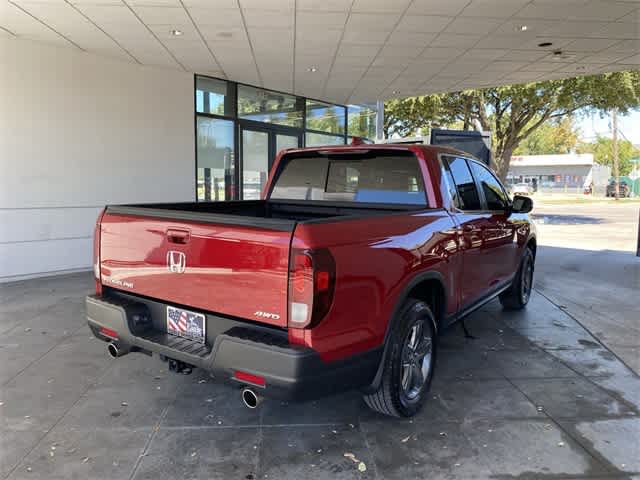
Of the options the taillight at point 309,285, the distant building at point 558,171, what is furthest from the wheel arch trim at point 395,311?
the distant building at point 558,171

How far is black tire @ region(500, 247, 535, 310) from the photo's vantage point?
569cm

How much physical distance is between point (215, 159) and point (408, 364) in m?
8.14

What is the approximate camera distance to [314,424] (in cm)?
312

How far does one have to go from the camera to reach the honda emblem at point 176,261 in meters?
2.73

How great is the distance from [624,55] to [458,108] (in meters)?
11.7

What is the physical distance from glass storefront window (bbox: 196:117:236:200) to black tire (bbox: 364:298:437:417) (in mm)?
7506

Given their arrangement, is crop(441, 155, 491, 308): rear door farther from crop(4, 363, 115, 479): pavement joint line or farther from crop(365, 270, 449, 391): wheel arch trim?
crop(4, 363, 115, 479): pavement joint line

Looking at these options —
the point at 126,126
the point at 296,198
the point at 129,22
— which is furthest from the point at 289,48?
the point at 296,198

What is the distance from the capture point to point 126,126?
8.44 m

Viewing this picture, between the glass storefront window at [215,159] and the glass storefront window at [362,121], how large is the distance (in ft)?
16.9

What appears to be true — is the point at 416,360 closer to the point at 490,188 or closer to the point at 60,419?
the point at 490,188

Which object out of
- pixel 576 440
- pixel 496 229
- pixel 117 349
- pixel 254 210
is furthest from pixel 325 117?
pixel 576 440

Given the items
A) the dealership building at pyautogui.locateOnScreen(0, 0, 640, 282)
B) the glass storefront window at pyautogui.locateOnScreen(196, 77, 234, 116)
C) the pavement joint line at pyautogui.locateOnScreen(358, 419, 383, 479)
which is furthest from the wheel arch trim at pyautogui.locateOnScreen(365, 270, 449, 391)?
the glass storefront window at pyautogui.locateOnScreen(196, 77, 234, 116)

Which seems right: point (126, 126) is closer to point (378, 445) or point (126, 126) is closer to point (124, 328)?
point (124, 328)
